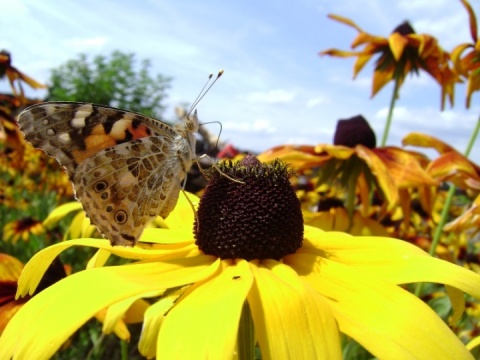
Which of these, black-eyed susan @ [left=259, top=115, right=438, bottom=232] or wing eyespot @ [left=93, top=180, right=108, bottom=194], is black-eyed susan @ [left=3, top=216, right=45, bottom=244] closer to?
black-eyed susan @ [left=259, top=115, right=438, bottom=232]

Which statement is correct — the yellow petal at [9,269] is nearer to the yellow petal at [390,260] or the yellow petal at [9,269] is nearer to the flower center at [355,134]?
the yellow petal at [390,260]

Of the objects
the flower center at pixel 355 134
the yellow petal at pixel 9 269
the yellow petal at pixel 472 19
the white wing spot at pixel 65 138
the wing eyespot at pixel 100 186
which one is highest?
the yellow petal at pixel 472 19

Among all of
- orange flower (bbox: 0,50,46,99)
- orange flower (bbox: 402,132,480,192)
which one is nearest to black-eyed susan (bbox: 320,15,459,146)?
orange flower (bbox: 402,132,480,192)

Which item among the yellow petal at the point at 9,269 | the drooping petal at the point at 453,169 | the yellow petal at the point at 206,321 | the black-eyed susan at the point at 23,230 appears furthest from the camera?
the black-eyed susan at the point at 23,230

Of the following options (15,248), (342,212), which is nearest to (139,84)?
(15,248)

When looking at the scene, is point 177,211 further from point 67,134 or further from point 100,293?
point 100,293

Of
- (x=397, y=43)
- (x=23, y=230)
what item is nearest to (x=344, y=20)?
(x=397, y=43)

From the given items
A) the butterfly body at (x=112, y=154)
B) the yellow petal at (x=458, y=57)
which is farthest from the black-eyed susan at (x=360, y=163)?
the butterfly body at (x=112, y=154)
